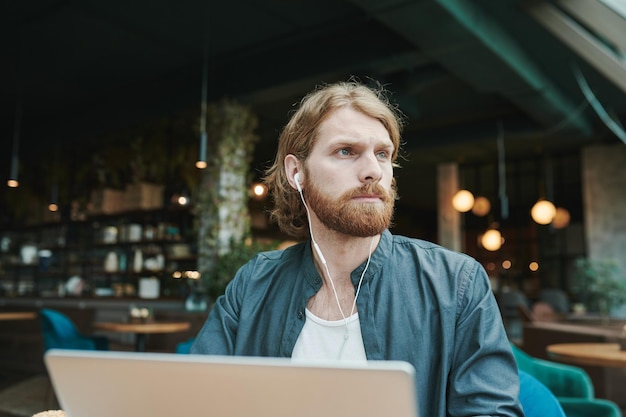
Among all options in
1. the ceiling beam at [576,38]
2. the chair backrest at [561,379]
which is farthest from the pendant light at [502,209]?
the chair backrest at [561,379]

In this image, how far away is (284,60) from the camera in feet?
22.8

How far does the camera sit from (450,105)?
9188 mm

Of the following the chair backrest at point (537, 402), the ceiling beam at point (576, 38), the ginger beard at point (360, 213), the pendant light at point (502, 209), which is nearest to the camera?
the ginger beard at point (360, 213)

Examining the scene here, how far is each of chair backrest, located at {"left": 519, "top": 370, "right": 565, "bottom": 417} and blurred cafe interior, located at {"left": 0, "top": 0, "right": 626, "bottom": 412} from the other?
9.85 ft

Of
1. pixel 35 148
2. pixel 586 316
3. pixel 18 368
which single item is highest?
pixel 35 148

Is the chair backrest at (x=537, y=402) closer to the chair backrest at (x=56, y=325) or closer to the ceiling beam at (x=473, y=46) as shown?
the ceiling beam at (x=473, y=46)

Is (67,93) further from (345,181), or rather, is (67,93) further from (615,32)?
(345,181)

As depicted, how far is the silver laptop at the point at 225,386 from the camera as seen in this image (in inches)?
26.3

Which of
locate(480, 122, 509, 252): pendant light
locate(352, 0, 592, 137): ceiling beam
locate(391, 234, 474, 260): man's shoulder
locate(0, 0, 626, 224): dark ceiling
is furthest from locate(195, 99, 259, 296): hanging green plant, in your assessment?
locate(391, 234, 474, 260): man's shoulder

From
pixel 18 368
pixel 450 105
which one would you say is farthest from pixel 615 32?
pixel 18 368

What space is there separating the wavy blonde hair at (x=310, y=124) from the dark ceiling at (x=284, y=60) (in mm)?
2877

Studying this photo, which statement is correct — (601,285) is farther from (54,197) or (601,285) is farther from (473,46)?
(54,197)

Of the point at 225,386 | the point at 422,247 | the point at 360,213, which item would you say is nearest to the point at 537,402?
the point at 422,247

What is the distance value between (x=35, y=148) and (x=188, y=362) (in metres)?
10.2
